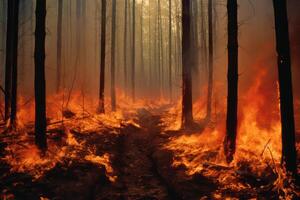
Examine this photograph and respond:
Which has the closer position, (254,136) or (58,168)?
(58,168)

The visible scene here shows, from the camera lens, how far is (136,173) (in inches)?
387

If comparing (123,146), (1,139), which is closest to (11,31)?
(1,139)

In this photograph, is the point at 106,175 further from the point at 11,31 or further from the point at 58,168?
the point at 11,31

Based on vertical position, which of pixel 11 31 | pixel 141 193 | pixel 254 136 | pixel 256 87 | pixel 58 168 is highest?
pixel 11 31

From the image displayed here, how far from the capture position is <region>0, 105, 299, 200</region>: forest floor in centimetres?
752

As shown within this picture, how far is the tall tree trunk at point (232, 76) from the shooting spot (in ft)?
32.1

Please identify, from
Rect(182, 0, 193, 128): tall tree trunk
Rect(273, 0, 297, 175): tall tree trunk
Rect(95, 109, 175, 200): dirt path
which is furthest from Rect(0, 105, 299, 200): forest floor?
Rect(182, 0, 193, 128): tall tree trunk

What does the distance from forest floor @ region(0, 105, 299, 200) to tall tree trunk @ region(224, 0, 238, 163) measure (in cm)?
111

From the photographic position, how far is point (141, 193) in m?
8.11

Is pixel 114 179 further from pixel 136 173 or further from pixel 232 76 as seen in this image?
pixel 232 76

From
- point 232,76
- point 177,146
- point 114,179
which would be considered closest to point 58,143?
point 114,179

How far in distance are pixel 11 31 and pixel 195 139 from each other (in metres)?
10.9

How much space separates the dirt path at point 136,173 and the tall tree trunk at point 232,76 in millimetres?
2753

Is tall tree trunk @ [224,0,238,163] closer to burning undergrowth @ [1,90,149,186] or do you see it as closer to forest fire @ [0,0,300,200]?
forest fire @ [0,0,300,200]
